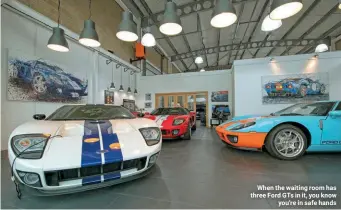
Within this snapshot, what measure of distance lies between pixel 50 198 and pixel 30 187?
0.61ft

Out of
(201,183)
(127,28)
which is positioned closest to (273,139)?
(201,183)

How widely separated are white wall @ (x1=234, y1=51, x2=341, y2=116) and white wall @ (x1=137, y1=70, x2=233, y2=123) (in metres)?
1.87

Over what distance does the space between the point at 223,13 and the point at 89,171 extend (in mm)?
2895

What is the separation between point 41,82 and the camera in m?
3.92

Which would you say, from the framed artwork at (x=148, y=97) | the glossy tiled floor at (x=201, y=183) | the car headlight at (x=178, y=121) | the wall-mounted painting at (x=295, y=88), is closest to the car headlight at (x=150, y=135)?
the glossy tiled floor at (x=201, y=183)

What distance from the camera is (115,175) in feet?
4.38

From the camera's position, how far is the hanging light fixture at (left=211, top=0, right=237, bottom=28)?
8.32 feet

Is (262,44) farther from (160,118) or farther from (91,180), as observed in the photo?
(91,180)

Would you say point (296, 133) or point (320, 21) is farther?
point (320, 21)

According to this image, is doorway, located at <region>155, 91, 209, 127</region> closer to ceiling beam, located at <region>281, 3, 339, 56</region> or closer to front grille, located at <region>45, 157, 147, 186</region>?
ceiling beam, located at <region>281, 3, 339, 56</region>

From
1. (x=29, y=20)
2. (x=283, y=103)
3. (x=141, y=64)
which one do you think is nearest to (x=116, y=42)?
(x=141, y=64)

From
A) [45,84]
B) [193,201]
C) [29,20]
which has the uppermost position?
[29,20]

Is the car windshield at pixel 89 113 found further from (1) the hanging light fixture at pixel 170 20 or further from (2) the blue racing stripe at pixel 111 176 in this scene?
(1) the hanging light fixture at pixel 170 20

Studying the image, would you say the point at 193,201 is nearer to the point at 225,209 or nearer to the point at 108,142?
the point at 225,209
